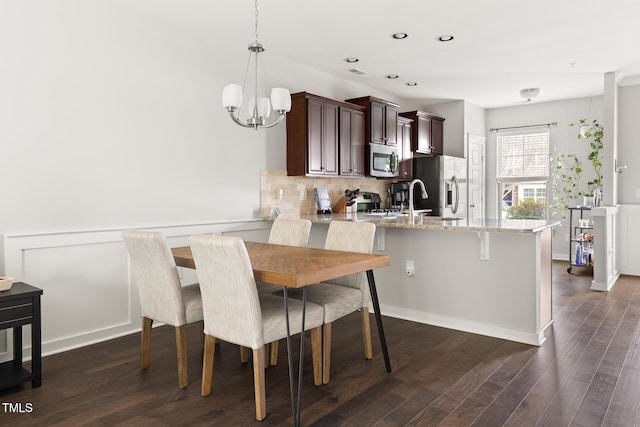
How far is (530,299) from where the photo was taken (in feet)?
11.2

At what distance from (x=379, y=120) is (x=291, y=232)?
2.88 metres

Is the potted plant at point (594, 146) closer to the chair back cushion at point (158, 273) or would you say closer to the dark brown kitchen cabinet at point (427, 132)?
the dark brown kitchen cabinet at point (427, 132)

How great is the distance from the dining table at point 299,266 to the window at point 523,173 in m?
5.87

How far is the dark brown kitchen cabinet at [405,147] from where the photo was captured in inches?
253

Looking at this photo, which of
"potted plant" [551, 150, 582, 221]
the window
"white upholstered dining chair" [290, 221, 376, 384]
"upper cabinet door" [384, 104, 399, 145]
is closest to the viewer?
"white upholstered dining chair" [290, 221, 376, 384]

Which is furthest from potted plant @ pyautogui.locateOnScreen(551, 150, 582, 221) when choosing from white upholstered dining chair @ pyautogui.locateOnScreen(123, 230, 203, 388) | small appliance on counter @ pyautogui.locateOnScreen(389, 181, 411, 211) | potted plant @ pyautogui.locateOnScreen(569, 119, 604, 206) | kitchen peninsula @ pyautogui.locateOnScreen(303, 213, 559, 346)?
white upholstered dining chair @ pyautogui.locateOnScreen(123, 230, 203, 388)

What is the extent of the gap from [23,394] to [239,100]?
6.79ft

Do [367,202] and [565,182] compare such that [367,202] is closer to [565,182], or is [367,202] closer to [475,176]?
[475,176]

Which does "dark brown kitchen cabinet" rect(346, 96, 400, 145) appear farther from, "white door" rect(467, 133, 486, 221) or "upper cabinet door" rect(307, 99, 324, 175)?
"white door" rect(467, 133, 486, 221)

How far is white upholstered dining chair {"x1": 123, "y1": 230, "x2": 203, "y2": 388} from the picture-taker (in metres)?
2.58

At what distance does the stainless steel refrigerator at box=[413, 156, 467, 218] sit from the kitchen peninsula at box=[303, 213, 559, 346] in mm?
2857

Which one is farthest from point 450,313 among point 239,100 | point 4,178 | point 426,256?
point 4,178

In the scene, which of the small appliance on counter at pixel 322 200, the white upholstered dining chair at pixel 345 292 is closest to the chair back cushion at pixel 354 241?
the white upholstered dining chair at pixel 345 292

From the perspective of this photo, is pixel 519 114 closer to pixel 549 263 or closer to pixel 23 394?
pixel 549 263
